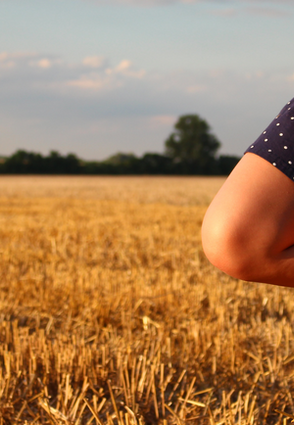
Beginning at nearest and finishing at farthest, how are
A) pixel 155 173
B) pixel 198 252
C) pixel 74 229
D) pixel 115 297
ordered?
pixel 115 297 < pixel 198 252 < pixel 74 229 < pixel 155 173

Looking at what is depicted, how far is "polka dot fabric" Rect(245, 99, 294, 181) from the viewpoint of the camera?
4.35 feet

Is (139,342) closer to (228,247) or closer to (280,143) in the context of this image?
(228,247)

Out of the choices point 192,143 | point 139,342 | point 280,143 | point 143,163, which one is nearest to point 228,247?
point 280,143

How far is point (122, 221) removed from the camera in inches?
295

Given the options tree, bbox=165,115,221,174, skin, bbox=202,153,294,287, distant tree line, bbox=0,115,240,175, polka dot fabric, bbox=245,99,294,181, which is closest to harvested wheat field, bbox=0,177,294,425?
skin, bbox=202,153,294,287

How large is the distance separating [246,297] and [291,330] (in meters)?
0.67

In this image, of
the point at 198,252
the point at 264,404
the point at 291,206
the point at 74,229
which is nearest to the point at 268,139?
the point at 291,206

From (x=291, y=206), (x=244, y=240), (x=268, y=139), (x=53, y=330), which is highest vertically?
(x=268, y=139)

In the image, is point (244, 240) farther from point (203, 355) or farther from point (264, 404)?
point (203, 355)

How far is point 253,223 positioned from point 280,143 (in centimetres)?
26

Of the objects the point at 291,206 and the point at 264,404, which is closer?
the point at 291,206

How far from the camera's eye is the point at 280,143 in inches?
53.8

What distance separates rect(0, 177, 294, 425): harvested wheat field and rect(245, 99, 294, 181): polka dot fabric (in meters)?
0.88

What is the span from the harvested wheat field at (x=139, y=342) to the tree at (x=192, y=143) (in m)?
59.3
